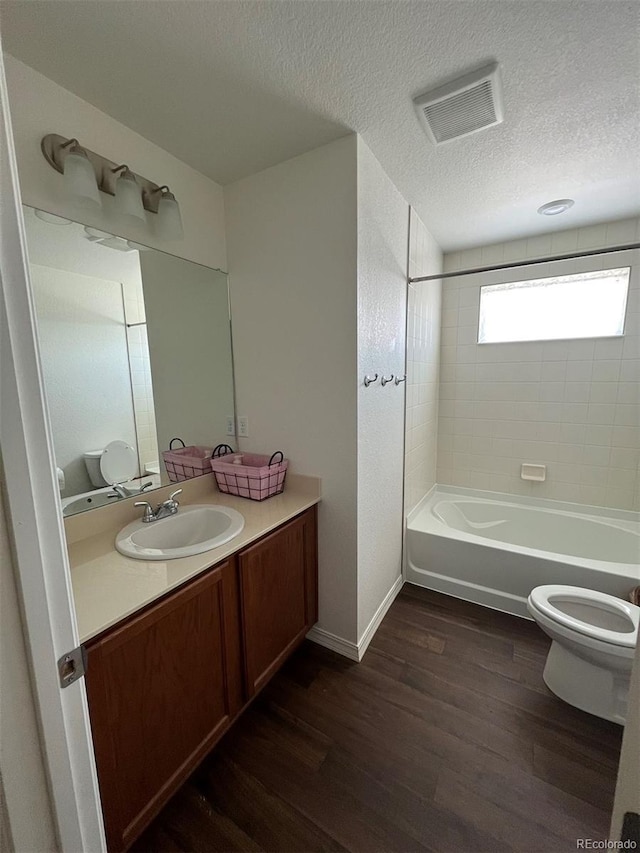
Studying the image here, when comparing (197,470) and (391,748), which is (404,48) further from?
(391,748)

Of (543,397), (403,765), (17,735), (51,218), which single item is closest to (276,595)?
(403,765)

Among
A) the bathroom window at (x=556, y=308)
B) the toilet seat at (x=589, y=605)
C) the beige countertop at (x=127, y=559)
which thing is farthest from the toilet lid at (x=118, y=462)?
the bathroom window at (x=556, y=308)

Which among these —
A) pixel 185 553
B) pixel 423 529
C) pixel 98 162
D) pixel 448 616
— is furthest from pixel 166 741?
pixel 98 162

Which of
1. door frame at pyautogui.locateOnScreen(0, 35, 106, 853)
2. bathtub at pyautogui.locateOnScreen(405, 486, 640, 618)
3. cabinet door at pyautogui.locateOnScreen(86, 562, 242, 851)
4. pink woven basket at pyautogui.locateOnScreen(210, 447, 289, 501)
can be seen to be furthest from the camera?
bathtub at pyautogui.locateOnScreen(405, 486, 640, 618)

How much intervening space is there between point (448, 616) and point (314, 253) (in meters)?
2.22

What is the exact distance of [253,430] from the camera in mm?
1856

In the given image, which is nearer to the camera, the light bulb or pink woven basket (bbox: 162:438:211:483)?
the light bulb

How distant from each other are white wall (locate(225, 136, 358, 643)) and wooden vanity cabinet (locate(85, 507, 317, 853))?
32 cm

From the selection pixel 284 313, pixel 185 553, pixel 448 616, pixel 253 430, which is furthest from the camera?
pixel 448 616

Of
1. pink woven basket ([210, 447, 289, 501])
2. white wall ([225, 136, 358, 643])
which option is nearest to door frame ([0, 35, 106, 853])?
pink woven basket ([210, 447, 289, 501])

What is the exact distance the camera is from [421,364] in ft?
8.04

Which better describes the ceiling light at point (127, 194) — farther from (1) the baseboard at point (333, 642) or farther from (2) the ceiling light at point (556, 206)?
(2) the ceiling light at point (556, 206)

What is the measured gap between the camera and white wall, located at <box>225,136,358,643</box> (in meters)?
1.47

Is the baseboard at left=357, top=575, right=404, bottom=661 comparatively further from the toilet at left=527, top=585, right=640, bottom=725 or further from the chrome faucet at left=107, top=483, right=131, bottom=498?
the chrome faucet at left=107, top=483, right=131, bottom=498
